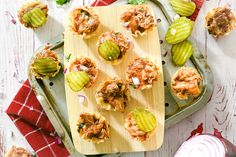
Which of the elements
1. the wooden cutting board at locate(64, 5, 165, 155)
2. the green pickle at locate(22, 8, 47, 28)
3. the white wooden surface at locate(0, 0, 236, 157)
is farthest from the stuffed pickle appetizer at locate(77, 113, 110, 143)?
the green pickle at locate(22, 8, 47, 28)

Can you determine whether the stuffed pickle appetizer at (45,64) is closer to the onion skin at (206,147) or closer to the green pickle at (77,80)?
the green pickle at (77,80)

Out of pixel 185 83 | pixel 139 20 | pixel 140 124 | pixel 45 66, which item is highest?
pixel 139 20

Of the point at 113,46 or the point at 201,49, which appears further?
the point at 201,49

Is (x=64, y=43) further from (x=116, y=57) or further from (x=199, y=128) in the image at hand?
(x=199, y=128)

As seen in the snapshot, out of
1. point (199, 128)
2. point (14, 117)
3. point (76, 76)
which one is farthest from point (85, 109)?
point (199, 128)

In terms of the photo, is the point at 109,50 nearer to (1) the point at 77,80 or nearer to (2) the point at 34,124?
(1) the point at 77,80

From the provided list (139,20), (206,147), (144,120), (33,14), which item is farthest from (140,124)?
(33,14)
